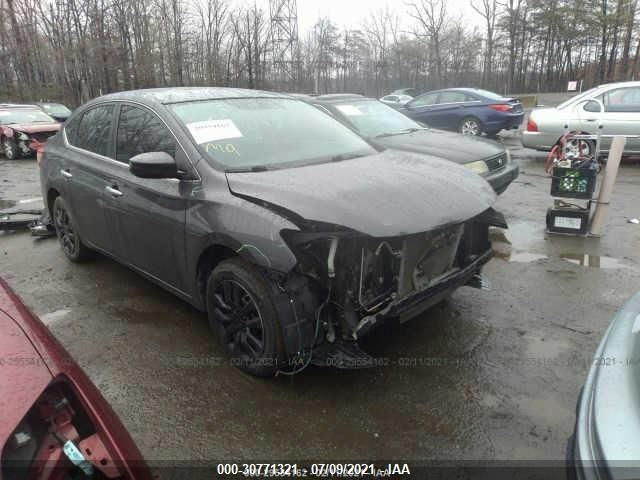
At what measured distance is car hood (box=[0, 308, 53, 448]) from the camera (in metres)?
1.21

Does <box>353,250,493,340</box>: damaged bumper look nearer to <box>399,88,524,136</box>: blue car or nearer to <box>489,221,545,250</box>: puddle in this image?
<box>489,221,545,250</box>: puddle

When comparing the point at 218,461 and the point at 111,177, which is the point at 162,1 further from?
the point at 218,461

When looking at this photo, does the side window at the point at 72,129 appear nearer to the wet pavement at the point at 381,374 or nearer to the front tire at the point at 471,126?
the wet pavement at the point at 381,374

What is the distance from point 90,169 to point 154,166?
4.71ft

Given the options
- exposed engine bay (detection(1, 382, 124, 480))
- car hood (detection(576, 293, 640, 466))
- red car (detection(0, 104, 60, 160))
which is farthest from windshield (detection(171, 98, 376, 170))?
red car (detection(0, 104, 60, 160))

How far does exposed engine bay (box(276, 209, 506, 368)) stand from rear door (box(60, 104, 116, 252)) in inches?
83.3

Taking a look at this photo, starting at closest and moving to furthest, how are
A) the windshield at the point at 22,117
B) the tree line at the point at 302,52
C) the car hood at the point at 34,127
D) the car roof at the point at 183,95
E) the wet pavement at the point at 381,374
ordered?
the wet pavement at the point at 381,374 < the car roof at the point at 183,95 < the car hood at the point at 34,127 < the windshield at the point at 22,117 < the tree line at the point at 302,52

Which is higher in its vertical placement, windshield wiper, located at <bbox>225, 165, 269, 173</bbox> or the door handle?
windshield wiper, located at <bbox>225, 165, 269, 173</bbox>

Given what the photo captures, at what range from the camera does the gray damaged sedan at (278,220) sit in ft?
8.11

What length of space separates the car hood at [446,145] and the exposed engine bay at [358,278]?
296cm

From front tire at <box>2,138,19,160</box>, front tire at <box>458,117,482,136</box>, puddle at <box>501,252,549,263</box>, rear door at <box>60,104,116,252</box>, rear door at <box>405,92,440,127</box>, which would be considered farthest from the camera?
front tire at <box>2,138,19,160</box>

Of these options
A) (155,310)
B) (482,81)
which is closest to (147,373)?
(155,310)

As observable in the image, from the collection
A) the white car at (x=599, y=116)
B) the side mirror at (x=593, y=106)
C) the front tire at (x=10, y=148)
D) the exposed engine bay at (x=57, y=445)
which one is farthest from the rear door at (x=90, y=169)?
the front tire at (x=10, y=148)

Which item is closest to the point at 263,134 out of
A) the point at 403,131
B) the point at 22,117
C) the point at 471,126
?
the point at 403,131
